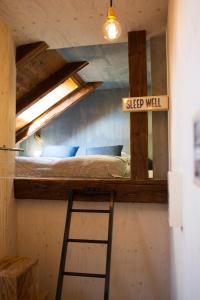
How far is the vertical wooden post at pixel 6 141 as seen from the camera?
2.05 meters

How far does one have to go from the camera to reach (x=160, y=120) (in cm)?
221

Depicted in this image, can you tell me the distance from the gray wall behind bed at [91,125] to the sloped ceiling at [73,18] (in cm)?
282

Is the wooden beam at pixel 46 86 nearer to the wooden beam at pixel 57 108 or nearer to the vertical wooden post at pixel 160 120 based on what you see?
the wooden beam at pixel 57 108

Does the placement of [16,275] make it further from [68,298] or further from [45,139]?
[45,139]

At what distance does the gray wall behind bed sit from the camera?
5.14 metres

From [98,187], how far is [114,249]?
536mm

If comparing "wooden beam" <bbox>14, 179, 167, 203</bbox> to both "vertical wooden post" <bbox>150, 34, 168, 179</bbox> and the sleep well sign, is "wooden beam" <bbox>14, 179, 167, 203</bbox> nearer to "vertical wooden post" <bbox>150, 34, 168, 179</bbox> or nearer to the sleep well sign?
"vertical wooden post" <bbox>150, 34, 168, 179</bbox>

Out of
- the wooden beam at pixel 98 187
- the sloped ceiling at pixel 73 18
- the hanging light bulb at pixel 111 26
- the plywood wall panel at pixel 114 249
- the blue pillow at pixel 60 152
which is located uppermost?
the sloped ceiling at pixel 73 18

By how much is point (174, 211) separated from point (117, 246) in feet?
3.27

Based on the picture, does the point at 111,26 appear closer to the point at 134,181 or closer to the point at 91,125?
the point at 134,181

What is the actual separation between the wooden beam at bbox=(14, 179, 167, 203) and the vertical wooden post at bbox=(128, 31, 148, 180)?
10cm

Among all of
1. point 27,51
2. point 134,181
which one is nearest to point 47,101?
point 27,51

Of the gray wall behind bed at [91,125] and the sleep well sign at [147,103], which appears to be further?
the gray wall behind bed at [91,125]

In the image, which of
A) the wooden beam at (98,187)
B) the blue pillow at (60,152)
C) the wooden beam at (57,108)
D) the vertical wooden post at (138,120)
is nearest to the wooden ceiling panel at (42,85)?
the wooden beam at (57,108)
